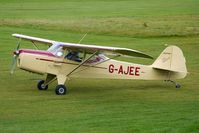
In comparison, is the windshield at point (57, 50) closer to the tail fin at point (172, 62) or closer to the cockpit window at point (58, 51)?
the cockpit window at point (58, 51)

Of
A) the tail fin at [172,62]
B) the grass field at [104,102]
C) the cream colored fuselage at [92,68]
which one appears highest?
the tail fin at [172,62]

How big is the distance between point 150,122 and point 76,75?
654 centimetres

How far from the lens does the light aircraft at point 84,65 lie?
19.7m

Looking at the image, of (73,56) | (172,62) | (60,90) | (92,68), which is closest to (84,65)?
(92,68)

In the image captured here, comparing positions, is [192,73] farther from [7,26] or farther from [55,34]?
[7,26]

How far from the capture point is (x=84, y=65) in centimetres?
2050

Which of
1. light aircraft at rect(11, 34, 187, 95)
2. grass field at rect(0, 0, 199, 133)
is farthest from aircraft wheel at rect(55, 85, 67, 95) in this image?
grass field at rect(0, 0, 199, 133)

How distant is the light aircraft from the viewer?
19.7 m

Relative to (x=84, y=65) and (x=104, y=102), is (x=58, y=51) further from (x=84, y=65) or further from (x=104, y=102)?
(x=104, y=102)

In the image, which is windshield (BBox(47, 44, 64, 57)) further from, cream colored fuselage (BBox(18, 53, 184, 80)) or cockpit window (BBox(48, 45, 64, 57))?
cream colored fuselage (BBox(18, 53, 184, 80))

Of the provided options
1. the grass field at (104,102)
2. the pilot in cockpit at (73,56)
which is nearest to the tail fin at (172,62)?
the grass field at (104,102)

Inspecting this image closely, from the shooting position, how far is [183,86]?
22.1 m

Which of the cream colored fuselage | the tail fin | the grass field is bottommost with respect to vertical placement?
the grass field

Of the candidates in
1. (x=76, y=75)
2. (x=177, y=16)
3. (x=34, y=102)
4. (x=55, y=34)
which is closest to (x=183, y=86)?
(x=76, y=75)
